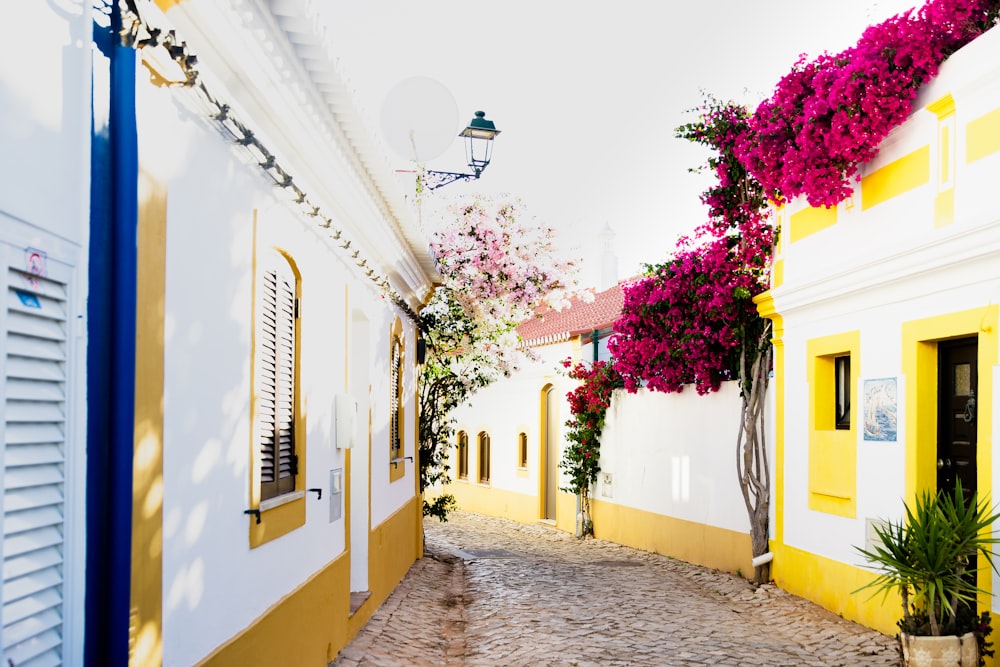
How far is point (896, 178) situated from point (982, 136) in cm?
123

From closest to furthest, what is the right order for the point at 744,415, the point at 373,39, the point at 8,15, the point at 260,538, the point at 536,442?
the point at 8,15, the point at 260,538, the point at 373,39, the point at 744,415, the point at 536,442

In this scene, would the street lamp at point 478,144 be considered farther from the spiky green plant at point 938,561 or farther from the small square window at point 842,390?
the spiky green plant at point 938,561

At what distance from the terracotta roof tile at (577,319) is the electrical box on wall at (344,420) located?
32.0ft

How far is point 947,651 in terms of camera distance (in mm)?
6469

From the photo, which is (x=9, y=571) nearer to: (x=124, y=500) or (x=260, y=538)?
(x=124, y=500)

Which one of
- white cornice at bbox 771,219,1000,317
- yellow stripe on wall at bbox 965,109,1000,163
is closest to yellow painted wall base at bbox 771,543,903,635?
white cornice at bbox 771,219,1000,317

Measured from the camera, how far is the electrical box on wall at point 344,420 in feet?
25.8

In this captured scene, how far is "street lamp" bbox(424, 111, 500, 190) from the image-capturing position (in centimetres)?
1257

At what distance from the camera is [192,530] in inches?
180

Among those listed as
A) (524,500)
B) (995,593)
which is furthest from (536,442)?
(995,593)

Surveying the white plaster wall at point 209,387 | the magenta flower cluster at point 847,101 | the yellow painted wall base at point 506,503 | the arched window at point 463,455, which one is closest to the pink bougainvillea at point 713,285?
the magenta flower cluster at point 847,101

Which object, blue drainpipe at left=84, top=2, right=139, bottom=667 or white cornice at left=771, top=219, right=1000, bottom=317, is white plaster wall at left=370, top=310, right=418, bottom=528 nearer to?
white cornice at left=771, top=219, right=1000, bottom=317

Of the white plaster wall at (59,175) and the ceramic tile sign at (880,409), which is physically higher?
the white plaster wall at (59,175)

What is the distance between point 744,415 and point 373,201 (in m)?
5.56
